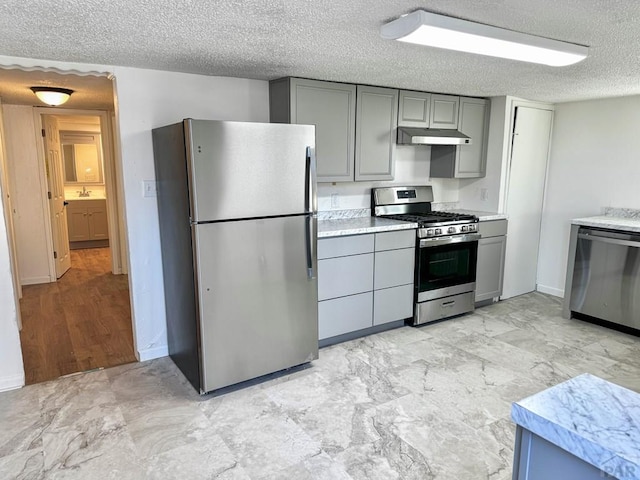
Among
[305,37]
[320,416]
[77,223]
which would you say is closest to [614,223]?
[320,416]

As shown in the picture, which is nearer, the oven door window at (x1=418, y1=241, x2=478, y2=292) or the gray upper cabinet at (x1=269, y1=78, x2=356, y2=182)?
the gray upper cabinet at (x1=269, y1=78, x2=356, y2=182)

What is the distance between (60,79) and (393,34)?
2.77 metres

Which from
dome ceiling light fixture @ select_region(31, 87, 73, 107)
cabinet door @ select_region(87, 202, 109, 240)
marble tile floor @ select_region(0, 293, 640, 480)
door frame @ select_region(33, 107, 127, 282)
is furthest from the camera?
cabinet door @ select_region(87, 202, 109, 240)

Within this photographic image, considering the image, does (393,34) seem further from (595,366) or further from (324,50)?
(595,366)

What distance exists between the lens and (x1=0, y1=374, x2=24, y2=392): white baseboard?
2867 mm

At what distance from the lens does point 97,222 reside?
7.96m

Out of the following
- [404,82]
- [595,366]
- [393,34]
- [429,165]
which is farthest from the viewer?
[429,165]

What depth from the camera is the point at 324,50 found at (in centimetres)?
252

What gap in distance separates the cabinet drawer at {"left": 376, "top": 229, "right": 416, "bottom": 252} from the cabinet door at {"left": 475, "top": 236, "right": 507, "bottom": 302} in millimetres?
937

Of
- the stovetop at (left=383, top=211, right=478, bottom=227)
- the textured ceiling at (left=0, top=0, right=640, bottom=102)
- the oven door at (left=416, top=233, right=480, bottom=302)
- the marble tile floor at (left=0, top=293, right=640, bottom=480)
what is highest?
the textured ceiling at (left=0, top=0, right=640, bottom=102)

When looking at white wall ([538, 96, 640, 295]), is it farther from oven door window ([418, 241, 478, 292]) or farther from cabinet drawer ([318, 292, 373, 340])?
cabinet drawer ([318, 292, 373, 340])

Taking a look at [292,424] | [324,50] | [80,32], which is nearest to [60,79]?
[80,32]

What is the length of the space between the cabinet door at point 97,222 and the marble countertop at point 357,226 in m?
5.70

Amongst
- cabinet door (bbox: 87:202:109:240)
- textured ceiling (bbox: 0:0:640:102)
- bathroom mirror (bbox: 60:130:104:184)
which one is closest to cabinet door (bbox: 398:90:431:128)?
textured ceiling (bbox: 0:0:640:102)
